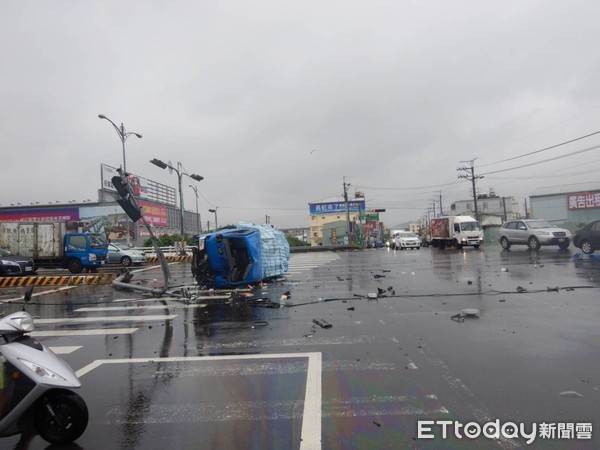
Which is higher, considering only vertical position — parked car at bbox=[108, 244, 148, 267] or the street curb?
parked car at bbox=[108, 244, 148, 267]

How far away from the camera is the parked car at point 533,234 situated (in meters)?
23.6

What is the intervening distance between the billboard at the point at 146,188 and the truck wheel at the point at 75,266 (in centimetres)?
2802

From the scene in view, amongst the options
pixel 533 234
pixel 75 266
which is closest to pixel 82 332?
pixel 75 266

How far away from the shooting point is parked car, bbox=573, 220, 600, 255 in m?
19.1

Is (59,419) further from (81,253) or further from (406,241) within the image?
(406,241)

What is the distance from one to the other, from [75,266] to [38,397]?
22.0 meters

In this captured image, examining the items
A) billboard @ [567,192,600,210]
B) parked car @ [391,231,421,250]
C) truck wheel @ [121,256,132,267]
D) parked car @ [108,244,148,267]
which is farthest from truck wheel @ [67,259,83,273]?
billboard @ [567,192,600,210]

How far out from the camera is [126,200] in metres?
11.8

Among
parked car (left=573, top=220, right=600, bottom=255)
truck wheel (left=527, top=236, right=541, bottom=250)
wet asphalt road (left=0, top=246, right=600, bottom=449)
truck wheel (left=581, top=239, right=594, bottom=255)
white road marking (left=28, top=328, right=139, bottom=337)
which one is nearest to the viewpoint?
wet asphalt road (left=0, top=246, right=600, bottom=449)

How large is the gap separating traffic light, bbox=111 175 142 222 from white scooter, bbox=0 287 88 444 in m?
8.19

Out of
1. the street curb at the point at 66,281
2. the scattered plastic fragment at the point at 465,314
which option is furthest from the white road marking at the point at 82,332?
the street curb at the point at 66,281

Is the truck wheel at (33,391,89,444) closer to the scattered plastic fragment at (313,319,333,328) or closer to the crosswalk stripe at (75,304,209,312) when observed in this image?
the scattered plastic fragment at (313,319,333,328)

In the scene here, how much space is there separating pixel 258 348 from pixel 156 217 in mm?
57837

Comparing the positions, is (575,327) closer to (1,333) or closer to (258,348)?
(258,348)
